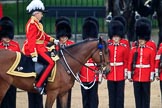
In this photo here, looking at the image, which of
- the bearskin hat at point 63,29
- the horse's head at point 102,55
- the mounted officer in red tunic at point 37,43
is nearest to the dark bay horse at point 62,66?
the horse's head at point 102,55

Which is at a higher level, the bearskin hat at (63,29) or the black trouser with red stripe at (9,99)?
the bearskin hat at (63,29)

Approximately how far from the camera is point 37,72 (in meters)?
11.7

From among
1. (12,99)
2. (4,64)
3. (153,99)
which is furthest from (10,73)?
(153,99)

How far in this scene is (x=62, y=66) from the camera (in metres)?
11.9

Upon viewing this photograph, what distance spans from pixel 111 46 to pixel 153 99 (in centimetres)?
209

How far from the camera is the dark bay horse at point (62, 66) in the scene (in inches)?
462

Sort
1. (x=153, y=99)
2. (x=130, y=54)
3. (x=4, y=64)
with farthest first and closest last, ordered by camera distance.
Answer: (x=153, y=99) < (x=130, y=54) < (x=4, y=64)

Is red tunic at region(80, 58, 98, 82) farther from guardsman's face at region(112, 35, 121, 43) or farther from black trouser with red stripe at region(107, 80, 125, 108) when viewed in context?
guardsman's face at region(112, 35, 121, 43)

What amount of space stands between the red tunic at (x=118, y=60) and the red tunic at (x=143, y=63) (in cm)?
12

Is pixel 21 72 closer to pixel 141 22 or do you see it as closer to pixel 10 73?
pixel 10 73

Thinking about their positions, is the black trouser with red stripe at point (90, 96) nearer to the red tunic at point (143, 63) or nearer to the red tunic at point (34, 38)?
the red tunic at point (143, 63)

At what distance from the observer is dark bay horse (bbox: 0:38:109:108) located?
11734 millimetres

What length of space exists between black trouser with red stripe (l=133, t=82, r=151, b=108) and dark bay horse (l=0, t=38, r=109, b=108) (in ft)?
3.15

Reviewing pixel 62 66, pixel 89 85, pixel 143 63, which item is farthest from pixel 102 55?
pixel 89 85
